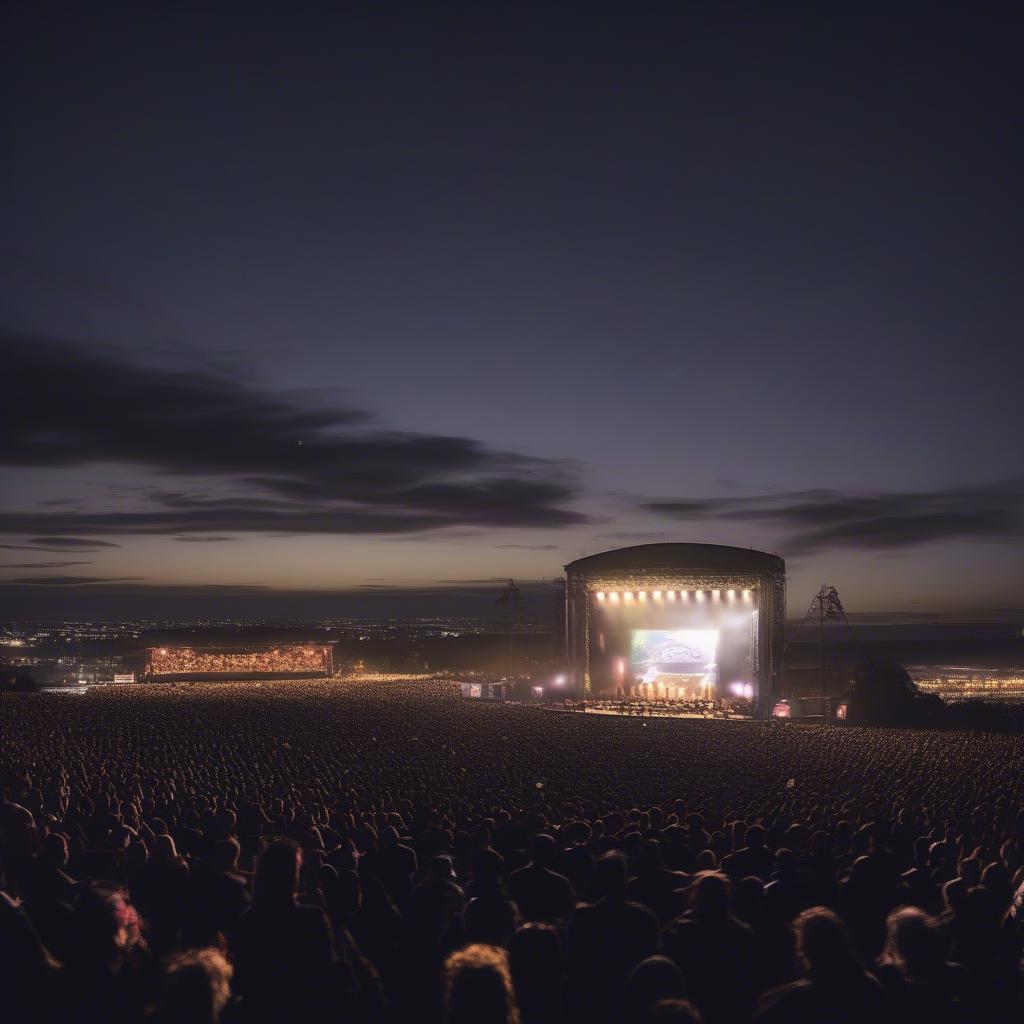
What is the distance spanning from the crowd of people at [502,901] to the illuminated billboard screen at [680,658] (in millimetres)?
29531

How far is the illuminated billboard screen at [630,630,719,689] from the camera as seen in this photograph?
4594 centimetres

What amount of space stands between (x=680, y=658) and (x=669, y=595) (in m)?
3.18

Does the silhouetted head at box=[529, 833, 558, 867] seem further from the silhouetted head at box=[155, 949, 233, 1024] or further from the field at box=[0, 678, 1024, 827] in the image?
the field at box=[0, 678, 1024, 827]

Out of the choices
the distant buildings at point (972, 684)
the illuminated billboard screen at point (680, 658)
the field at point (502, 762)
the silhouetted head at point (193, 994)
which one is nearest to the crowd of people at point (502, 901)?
the silhouetted head at point (193, 994)

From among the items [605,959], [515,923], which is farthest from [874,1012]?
[515,923]

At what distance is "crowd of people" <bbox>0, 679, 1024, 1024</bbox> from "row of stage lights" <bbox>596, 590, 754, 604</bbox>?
27483mm

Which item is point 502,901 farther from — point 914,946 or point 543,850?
point 914,946

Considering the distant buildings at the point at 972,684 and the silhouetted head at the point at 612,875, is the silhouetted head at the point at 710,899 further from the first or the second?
the distant buildings at the point at 972,684

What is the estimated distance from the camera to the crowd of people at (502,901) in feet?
10.9

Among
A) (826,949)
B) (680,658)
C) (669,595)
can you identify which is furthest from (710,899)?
(680,658)

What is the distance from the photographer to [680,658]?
46094 mm

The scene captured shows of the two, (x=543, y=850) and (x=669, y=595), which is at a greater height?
(x=669, y=595)

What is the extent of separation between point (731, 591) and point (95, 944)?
41457mm

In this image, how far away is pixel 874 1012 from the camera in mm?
3014
